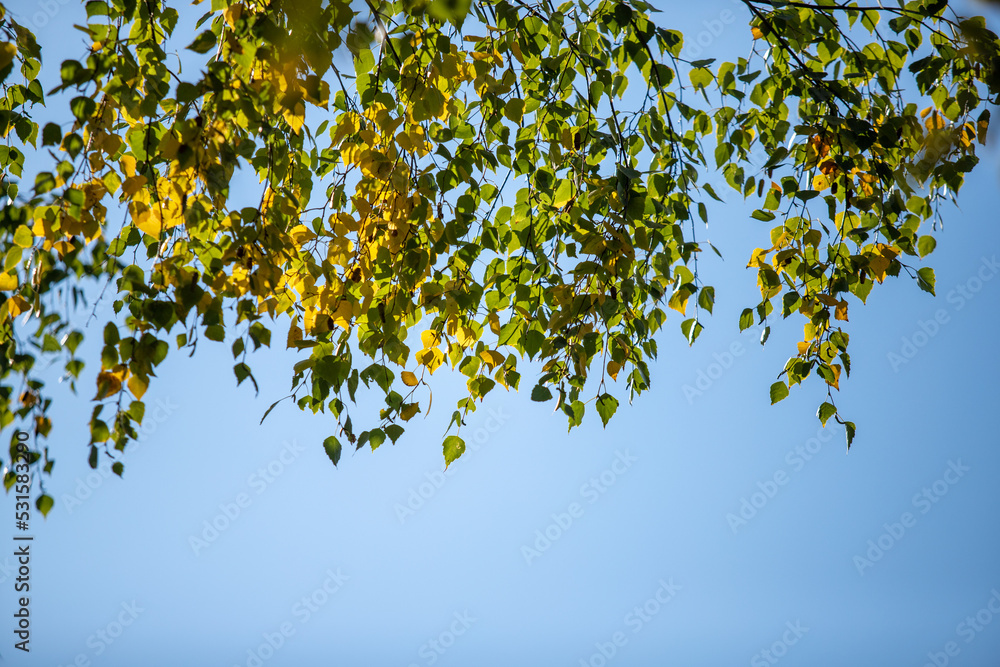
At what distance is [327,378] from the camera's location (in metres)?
1.17

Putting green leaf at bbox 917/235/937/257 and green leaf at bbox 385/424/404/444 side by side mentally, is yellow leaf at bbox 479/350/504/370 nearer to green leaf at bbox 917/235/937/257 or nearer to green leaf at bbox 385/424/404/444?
green leaf at bbox 385/424/404/444

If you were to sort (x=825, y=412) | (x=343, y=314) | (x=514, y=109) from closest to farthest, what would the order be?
(x=343, y=314), (x=514, y=109), (x=825, y=412)

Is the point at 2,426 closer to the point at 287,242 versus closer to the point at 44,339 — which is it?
the point at 44,339

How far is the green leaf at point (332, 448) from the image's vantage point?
1.21m

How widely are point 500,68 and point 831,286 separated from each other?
0.86 meters

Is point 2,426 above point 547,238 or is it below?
below

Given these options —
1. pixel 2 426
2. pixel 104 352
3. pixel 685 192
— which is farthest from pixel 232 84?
pixel 685 192

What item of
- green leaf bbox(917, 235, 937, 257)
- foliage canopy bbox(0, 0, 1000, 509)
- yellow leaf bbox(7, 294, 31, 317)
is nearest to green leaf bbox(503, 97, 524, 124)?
foliage canopy bbox(0, 0, 1000, 509)

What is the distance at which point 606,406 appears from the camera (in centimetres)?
143

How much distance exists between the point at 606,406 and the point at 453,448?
1.02 feet

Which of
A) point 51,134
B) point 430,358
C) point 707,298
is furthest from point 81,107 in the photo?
point 707,298

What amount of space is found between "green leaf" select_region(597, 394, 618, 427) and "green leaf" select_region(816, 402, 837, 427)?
52 centimetres

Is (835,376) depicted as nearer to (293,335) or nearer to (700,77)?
(700,77)

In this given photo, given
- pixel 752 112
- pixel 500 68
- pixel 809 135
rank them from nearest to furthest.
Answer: pixel 809 135, pixel 500 68, pixel 752 112
